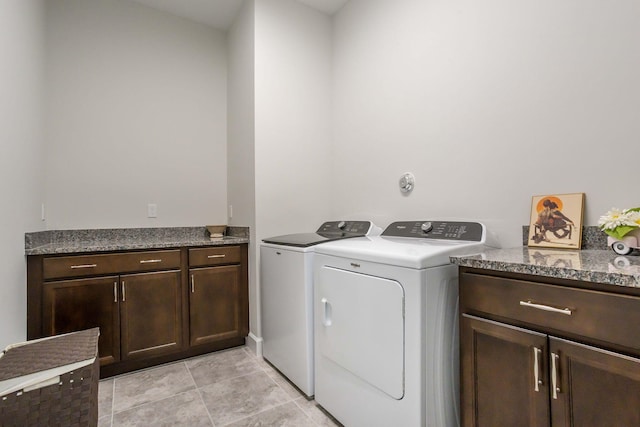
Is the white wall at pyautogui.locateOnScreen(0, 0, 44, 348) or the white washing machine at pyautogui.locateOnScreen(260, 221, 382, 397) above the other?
the white wall at pyautogui.locateOnScreen(0, 0, 44, 348)

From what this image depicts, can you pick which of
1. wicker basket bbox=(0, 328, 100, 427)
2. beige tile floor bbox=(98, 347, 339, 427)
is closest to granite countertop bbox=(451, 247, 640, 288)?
beige tile floor bbox=(98, 347, 339, 427)

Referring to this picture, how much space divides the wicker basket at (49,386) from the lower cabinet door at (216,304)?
1.16 meters

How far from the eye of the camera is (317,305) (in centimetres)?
176

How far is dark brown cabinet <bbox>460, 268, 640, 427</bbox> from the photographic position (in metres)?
0.83

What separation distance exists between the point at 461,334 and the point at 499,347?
0.15m

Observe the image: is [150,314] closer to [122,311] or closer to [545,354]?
[122,311]

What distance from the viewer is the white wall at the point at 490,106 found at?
1.31 m

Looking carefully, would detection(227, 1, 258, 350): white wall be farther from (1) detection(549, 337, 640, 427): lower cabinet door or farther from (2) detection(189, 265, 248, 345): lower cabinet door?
(1) detection(549, 337, 640, 427): lower cabinet door

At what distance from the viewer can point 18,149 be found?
1762 mm

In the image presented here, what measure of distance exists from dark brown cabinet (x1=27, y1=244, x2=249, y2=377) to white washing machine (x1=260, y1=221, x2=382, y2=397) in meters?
0.33

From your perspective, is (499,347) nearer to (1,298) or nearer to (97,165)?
(1,298)

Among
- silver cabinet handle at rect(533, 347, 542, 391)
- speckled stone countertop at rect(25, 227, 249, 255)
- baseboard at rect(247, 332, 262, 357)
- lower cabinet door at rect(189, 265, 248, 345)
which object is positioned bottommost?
baseboard at rect(247, 332, 262, 357)

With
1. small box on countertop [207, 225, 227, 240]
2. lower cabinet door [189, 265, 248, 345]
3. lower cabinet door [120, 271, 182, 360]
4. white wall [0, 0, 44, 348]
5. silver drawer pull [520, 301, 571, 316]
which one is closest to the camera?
silver drawer pull [520, 301, 571, 316]

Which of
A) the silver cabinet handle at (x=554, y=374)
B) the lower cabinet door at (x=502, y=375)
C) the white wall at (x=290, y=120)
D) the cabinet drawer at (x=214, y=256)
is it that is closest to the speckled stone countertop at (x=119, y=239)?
the cabinet drawer at (x=214, y=256)
